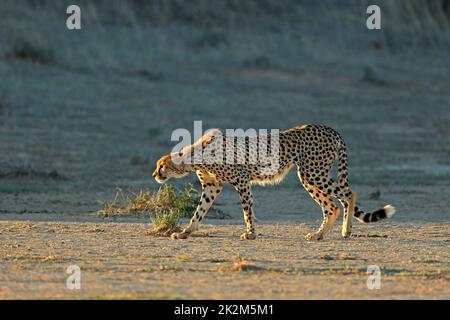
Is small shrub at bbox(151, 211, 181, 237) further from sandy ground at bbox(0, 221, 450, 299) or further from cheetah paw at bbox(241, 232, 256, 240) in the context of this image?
cheetah paw at bbox(241, 232, 256, 240)

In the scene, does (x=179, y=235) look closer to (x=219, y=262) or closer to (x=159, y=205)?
(x=219, y=262)

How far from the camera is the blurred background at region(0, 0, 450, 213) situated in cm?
1870

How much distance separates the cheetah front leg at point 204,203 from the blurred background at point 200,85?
10.7 feet

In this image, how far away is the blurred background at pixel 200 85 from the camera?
18.7 metres

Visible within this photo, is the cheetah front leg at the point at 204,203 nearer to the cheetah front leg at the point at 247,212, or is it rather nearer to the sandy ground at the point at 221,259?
the sandy ground at the point at 221,259

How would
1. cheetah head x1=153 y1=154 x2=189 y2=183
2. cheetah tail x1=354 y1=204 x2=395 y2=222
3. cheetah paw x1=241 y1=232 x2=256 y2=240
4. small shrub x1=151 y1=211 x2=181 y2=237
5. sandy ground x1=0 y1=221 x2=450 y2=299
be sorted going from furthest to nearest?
1. cheetah head x1=153 y1=154 x2=189 y2=183
2. small shrub x1=151 y1=211 x2=181 y2=237
3. cheetah paw x1=241 y1=232 x2=256 y2=240
4. cheetah tail x1=354 y1=204 x2=395 y2=222
5. sandy ground x1=0 y1=221 x2=450 y2=299

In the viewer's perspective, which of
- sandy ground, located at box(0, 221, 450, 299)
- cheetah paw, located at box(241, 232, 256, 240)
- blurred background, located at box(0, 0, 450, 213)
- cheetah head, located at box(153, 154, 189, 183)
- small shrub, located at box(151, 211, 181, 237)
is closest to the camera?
sandy ground, located at box(0, 221, 450, 299)

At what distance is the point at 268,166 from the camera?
11531mm

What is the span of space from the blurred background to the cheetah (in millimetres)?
3321

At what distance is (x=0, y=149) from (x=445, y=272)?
456 inches

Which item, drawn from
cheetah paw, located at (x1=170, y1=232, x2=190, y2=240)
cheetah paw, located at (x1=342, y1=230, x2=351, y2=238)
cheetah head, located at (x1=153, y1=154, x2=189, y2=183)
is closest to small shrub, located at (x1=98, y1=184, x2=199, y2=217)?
cheetah head, located at (x1=153, y1=154, x2=189, y2=183)

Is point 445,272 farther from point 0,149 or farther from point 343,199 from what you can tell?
point 0,149

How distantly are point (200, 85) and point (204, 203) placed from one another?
16845mm

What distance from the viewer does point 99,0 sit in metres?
35.2
